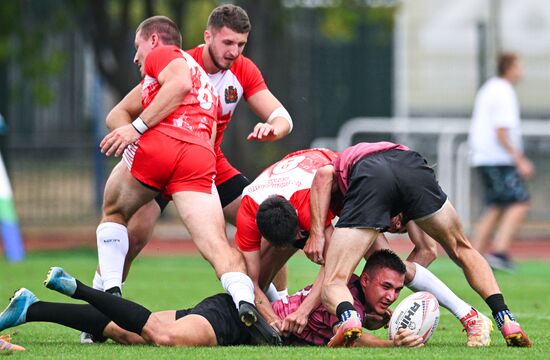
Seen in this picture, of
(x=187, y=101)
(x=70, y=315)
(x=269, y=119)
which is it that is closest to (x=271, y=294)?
(x=269, y=119)

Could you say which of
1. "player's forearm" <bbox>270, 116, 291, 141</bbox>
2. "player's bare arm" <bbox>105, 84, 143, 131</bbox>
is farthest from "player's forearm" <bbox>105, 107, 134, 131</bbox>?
"player's forearm" <bbox>270, 116, 291, 141</bbox>

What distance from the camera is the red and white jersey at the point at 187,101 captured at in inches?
347

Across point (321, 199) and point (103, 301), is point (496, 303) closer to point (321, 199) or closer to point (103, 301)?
point (321, 199)

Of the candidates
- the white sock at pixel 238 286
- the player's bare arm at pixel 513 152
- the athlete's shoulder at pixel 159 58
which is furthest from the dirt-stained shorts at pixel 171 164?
A: the player's bare arm at pixel 513 152

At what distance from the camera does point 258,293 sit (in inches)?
328

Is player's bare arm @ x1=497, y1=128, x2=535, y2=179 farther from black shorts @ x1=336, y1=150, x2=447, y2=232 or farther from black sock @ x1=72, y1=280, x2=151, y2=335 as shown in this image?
black sock @ x1=72, y1=280, x2=151, y2=335


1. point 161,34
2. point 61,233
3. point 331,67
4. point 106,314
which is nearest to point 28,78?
point 61,233

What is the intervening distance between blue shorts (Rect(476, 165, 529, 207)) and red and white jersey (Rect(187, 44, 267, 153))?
18.7ft

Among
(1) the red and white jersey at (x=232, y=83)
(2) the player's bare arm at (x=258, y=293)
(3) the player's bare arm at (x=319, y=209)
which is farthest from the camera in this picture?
(1) the red and white jersey at (x=232, y=83)

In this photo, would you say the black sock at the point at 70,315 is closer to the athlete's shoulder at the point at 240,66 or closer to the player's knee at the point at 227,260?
the player's knee at the point at 227,260

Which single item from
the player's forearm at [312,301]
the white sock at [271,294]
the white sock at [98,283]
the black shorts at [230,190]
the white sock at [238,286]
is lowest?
the white sock at [271,294]

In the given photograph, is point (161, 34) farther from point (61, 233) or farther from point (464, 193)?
point (61, 233)

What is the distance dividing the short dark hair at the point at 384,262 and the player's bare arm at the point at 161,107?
1754 millimetres

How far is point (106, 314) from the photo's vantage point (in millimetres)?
7855
